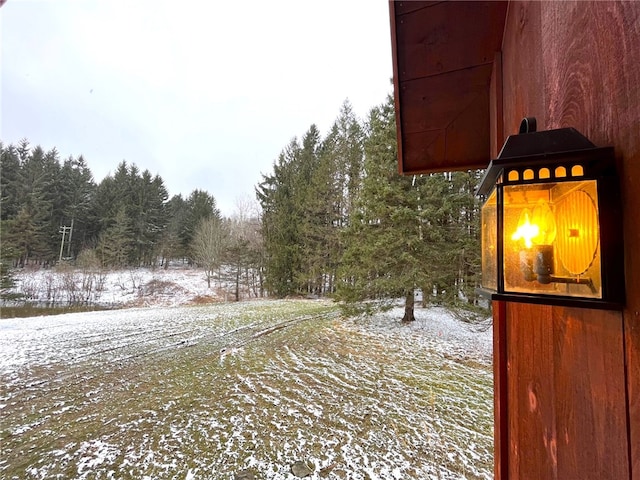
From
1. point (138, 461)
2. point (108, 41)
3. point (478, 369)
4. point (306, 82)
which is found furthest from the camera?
point (306, 82)

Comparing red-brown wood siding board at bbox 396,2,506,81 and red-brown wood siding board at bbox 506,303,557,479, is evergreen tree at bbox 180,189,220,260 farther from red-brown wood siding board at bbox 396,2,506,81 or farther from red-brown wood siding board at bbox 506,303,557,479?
red-brown wood siding board at bbox 506,303,557,479

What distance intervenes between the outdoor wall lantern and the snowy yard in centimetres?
243

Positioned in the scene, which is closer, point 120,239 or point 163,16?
point 163,16

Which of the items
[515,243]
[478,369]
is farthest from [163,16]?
[478,369]

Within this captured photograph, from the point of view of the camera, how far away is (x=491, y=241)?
78cm

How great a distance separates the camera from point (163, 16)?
281 inches

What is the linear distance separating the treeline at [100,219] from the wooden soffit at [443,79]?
1434 centimetres

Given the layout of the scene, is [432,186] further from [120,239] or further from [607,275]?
[120,239]

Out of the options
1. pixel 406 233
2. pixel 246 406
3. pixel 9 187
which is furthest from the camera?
pixel 9 187

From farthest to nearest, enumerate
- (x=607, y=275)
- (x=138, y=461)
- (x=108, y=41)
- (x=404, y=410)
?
(x=108, y=41), (x=404, y=410), (x=138, y=461), (x=607, y=275)

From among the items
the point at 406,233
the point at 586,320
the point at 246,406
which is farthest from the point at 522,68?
the point at 406,233

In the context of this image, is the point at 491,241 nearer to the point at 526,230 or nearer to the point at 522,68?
the point at 526,230

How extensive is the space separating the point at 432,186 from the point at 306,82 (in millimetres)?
19026

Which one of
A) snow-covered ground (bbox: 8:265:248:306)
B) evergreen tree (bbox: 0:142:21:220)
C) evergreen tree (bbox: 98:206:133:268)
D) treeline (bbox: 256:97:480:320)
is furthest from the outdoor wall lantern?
evergreen tree (bbox: 0:142:21:220)
